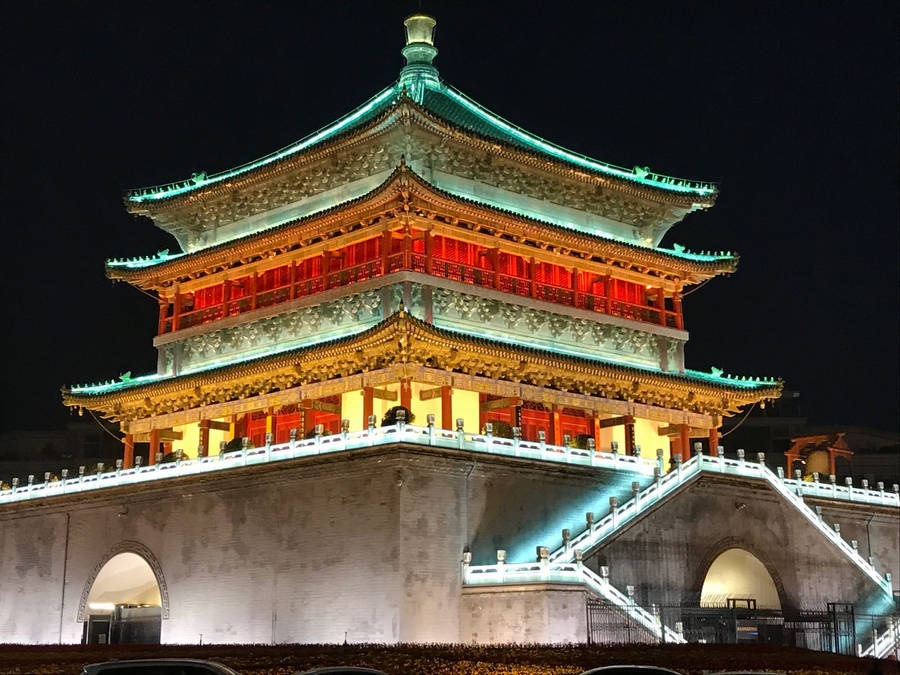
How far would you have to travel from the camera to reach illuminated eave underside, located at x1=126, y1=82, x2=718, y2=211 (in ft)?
137

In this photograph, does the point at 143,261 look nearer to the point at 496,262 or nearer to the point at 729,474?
the point at 496,262

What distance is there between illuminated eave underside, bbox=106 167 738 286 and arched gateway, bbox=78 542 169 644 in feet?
35.6

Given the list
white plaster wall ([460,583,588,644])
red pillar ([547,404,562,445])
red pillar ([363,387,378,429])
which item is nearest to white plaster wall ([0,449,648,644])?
white plaster wall ([460,583,588,644])

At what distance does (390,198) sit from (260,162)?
292 inches

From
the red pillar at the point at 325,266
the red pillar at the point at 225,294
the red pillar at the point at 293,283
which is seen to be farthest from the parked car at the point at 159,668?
the red pillar at the point at 225,294

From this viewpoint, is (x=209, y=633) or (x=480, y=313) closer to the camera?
(x=209, y=633)

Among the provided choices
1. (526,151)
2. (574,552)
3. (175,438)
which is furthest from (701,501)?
(175,438)

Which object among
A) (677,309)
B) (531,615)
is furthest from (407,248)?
(531,615)

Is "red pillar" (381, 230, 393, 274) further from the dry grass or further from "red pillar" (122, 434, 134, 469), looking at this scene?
the dry grass

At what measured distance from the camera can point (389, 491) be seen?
97.3 feet

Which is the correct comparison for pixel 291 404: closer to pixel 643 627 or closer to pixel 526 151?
pixel 526 151

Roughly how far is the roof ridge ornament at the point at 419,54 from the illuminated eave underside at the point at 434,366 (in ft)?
39.2

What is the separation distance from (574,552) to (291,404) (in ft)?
44.7

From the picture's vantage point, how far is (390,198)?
3641cm
